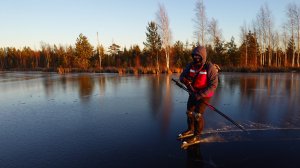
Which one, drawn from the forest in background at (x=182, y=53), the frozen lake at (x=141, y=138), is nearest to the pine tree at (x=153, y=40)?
the forest in background at (x=182, y=53)

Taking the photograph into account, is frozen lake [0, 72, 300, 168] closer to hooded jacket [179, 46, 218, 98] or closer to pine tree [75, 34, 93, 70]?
hooded jacket [179, 46, 218, 98]

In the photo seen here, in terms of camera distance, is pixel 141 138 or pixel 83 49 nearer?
pixel 141 138

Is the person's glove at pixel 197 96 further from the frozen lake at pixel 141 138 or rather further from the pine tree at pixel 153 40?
the pine tree at pixel 153 40

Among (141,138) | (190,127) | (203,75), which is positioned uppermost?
(203,75)

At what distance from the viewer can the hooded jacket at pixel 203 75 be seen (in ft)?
14.6

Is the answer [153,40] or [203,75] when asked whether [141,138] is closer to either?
[203,75]

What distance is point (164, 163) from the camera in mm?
3545

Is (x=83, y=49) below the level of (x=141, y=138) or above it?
above

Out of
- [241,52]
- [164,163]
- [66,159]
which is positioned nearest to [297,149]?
[164,163]

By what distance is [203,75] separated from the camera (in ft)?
14.8

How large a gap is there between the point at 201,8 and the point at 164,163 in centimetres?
3414

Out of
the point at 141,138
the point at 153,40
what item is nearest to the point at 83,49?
the point at 153,40

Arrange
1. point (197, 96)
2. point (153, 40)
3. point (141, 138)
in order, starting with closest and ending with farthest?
point (197, 96) → point (141, 138) → point (153, 40)

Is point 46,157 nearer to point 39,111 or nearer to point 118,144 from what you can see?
point 118,144
